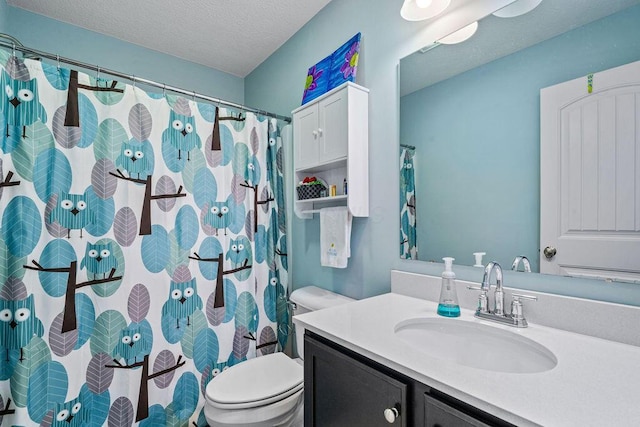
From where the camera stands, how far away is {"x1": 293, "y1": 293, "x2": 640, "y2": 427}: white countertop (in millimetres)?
549

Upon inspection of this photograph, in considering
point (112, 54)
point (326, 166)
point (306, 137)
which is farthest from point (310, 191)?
point (112, 54)

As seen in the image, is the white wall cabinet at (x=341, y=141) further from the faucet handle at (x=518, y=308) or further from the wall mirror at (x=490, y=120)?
the faucet handle at (x=518, y=308)

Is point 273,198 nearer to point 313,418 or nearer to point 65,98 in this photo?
point 65,98

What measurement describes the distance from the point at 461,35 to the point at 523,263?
0.93 m

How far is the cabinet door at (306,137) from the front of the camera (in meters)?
1.72

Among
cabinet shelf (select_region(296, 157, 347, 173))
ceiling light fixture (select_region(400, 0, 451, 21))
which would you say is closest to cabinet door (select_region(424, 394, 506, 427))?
cabinet shelf (select_region(296, 157, 347, 173))

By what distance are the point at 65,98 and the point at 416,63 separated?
1.66m

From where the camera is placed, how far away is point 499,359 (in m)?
0.94

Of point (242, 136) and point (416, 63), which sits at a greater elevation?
point (416, 63)

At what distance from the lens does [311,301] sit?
1.70 meters

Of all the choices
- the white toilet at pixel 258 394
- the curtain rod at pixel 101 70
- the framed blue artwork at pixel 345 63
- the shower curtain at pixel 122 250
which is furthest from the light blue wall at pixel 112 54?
the white toilet at pixel 258 394

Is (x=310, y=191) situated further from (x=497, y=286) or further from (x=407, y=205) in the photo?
(x=497, y=286)

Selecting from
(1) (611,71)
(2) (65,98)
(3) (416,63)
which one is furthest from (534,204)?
→ (2) (65,98)

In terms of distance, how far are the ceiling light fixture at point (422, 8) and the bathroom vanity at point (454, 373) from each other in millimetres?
1195
